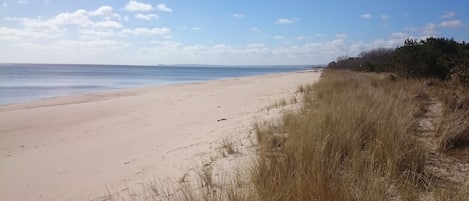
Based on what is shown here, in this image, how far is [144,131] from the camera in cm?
1100

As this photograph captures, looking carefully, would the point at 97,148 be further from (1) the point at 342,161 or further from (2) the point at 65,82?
(2) the point at 65,82

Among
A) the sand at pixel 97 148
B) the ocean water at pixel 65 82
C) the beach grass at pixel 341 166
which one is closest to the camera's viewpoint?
the beach grass at pixel 341 166

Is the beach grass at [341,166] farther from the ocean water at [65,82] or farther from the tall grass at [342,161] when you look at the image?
the ocean water at [65,82]

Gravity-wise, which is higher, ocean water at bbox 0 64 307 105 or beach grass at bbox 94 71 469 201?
beach grass at bbox 94 71 469 201

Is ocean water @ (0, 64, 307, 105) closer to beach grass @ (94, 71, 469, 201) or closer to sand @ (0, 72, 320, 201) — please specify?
sand @ (0, 72, 320, 201)

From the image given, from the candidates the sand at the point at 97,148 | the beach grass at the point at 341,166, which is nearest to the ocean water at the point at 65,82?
the sand at the point at 97,148

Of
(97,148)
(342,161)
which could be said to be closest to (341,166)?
(342,161)

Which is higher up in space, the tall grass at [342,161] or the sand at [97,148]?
the tall grass at [342,161]

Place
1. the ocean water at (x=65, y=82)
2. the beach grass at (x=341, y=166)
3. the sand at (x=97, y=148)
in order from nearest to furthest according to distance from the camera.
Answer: the beach grass at (x=341, y=166) < the sand at (x=97, y=148) < the ocean water at (x=65, y=82)

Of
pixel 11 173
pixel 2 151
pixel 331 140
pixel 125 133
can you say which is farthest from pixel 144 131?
pixel 331 140

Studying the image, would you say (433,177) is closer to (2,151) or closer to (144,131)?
(144,131)

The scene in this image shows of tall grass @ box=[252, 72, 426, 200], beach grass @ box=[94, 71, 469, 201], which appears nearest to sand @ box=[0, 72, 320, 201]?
beach grass @ box=[94, 71, 469, 201]

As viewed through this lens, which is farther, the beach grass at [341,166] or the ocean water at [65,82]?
the ocean water at [65,82]

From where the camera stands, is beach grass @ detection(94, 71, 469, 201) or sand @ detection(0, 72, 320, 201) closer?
beach grass @ detection(94, 71, 469, 201)
